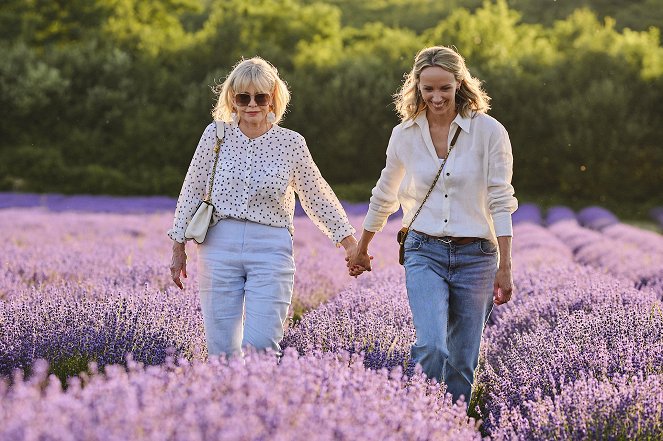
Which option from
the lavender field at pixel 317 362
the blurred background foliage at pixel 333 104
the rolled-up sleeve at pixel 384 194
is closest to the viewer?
the lavender field at pixel 317 362

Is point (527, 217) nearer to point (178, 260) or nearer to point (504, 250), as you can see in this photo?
point (504, 250)

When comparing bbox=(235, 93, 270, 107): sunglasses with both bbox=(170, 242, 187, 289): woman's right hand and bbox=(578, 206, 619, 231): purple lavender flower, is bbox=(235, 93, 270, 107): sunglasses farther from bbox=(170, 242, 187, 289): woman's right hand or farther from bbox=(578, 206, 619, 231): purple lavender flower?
bbox=(578, 206, 619, 231): purple lavender flower

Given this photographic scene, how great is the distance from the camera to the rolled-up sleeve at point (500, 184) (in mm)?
3053

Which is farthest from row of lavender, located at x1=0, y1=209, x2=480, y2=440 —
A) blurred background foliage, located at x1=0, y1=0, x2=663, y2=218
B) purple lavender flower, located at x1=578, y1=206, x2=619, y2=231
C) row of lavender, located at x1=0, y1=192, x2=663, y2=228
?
blurred background foliage, located at x1=0, y1=0, x2=663, y2=218

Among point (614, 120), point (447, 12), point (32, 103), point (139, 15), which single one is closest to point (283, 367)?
point (614, 120)

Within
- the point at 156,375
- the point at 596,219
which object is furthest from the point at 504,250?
the point at 596,219

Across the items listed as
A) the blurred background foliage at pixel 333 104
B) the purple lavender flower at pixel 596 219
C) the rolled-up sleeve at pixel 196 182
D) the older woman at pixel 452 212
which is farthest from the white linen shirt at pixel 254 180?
the blurred background foliage at pixel 333 104

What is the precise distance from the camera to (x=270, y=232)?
3.14m

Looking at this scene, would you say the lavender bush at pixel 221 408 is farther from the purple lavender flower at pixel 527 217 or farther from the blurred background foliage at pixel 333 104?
the blurred background foliage at pixel 333 104

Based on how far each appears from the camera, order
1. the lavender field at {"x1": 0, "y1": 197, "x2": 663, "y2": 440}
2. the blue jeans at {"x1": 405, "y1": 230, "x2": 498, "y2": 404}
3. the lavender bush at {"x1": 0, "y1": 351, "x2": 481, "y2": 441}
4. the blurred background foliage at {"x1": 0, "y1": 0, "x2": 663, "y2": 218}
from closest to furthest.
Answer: the lavender bush at {"x1": 0, "y1": 351, "x2": 481, "y2": 441} → the lavender field at {"x1": 0, "y1": 197, "x2": 663, "y2": 440} → the blue jeans at {"x1": 405, "y1": 230, "x2": 498, "y2": 404} → the blurred background foliage at {"x1": 0, "y1": 0, "x2": 663, "y2": 218}

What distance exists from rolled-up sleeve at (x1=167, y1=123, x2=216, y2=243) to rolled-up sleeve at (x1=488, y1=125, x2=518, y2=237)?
1142 millimetres

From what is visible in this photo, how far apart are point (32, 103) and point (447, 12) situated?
34.8 meters

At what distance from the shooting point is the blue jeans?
3020 mm

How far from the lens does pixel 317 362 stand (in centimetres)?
227
